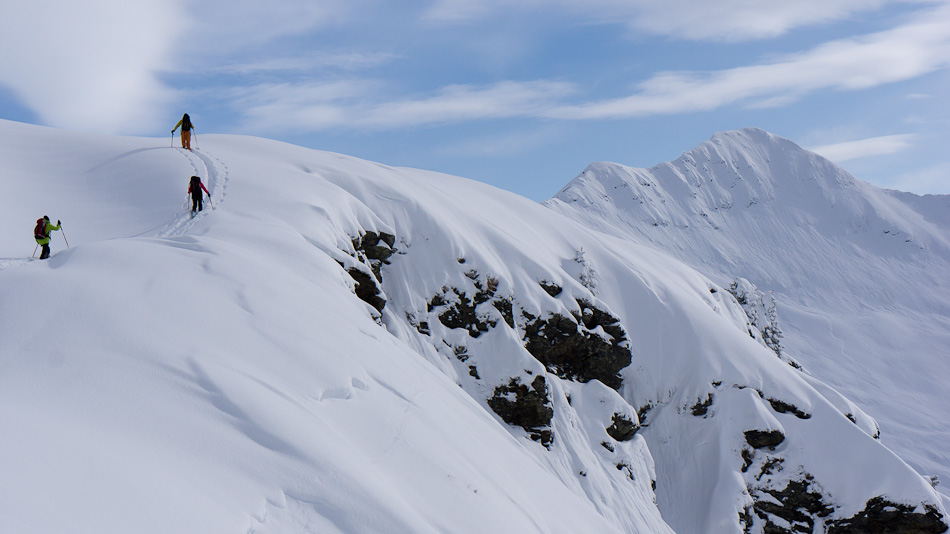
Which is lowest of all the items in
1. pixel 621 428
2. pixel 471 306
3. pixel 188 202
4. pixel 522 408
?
pixel 621 428

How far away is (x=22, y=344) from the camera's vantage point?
7.14m

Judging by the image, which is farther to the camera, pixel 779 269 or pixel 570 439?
pixel 779 269

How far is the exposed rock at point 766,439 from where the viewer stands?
2459 centimetres

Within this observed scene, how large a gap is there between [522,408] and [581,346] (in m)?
4.87

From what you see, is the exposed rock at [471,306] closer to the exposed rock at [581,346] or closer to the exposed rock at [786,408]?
the exposed rock at [581,346]

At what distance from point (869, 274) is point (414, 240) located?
94445 millimetres

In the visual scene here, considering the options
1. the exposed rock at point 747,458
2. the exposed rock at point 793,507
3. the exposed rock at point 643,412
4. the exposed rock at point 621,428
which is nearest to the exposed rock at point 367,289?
the exposed rock at point 621,428

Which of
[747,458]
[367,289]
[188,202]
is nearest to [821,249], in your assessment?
[747,458]

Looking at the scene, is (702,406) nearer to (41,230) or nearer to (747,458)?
(747,458)

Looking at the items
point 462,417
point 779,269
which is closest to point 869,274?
point 779,269

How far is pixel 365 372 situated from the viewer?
976 centimetres

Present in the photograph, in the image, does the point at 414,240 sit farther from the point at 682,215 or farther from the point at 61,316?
the point at 682,215

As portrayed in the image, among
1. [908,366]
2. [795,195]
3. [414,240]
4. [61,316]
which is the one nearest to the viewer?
[61,316]

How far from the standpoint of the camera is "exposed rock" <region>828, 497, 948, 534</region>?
2209cm
